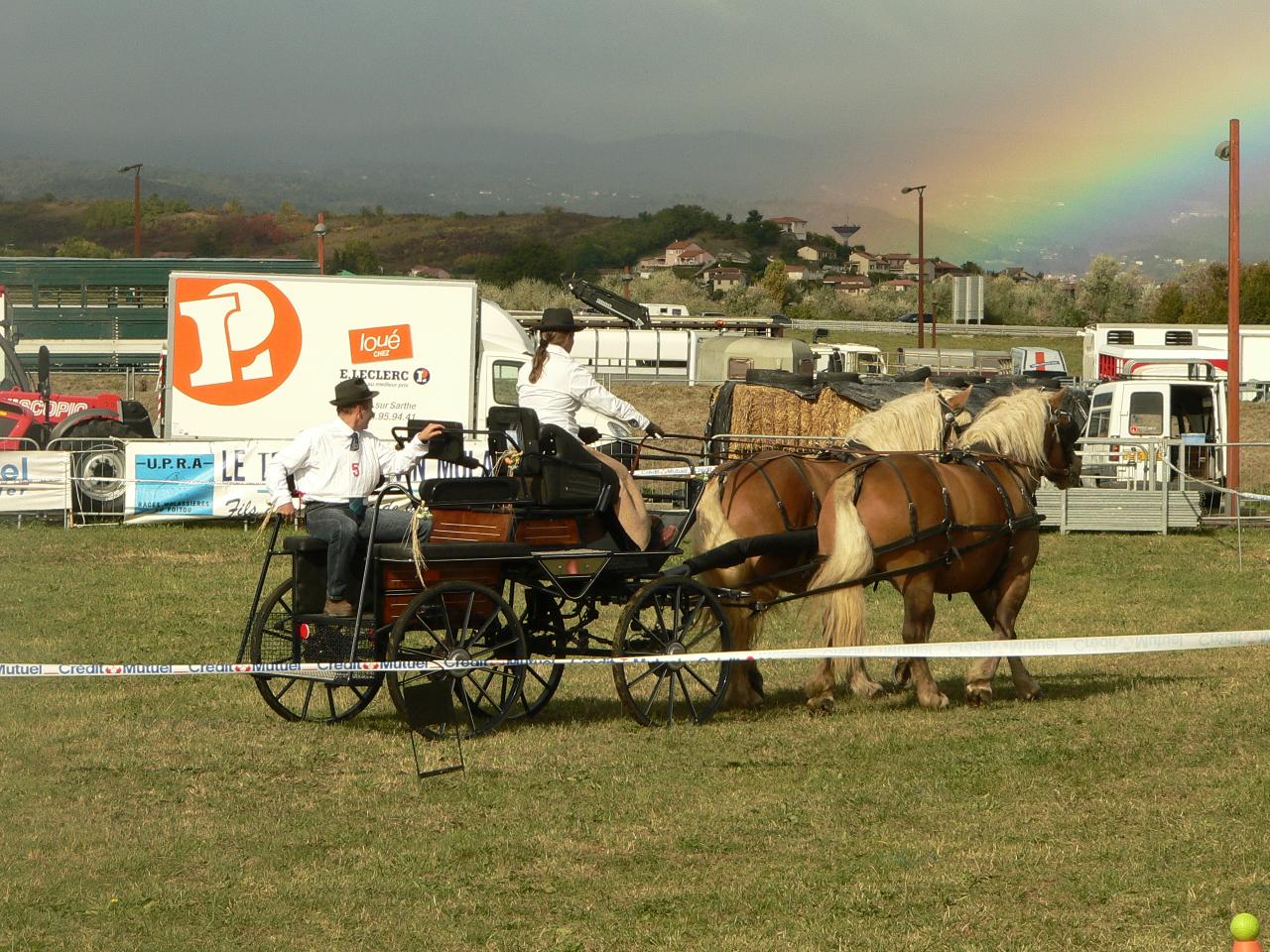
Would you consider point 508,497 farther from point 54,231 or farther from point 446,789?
point 54,231

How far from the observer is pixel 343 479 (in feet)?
28.1

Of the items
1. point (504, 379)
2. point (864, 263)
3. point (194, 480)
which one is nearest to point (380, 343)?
point (504, 379)

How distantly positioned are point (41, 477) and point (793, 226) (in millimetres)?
99898

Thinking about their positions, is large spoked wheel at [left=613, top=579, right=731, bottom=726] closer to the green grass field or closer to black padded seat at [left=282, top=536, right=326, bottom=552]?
the green grass field

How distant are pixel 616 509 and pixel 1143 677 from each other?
408 cm

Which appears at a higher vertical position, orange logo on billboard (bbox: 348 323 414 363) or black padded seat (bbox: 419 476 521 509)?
orange logo on billboard (bbox: 348 323 414 363)

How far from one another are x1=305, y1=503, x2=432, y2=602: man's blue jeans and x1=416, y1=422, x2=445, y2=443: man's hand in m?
0.51

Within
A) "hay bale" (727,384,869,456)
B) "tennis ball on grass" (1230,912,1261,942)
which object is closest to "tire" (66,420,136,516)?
"hay bale" (727,384,869,456)

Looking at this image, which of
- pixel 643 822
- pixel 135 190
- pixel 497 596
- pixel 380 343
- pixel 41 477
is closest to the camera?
pixel 135 190

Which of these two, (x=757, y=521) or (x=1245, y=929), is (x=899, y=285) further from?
(x=1245, y=929)

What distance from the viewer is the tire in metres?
20.1

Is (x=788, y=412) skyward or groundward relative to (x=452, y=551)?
skyward

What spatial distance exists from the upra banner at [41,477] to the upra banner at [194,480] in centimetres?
82

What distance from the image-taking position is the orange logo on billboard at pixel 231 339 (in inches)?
859
